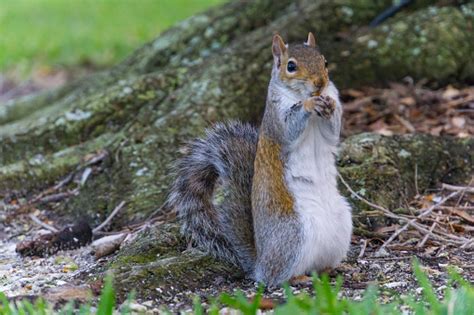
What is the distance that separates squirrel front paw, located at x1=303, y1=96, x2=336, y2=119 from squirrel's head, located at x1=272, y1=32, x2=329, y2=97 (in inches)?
2.0

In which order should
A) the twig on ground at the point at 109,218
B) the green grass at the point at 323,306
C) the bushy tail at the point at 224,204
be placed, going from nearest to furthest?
the green grass at the point at 323,306 → the bushy tail at the point at 224,204 → the twig on ground at the point at 109,218

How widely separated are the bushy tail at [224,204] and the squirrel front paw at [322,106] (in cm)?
42

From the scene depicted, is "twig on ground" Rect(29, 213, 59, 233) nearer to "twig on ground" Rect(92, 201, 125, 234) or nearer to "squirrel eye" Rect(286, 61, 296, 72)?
"twig on ground" Rect(92, 201, 125, 234)

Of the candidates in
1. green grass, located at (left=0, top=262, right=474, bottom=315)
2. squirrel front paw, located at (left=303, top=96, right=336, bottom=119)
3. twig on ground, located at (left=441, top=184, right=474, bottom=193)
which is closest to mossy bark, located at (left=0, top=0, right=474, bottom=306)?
twig on ground, located at (left=441, top=184, right=474, bottom=193)

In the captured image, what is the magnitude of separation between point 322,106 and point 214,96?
170 centimetres

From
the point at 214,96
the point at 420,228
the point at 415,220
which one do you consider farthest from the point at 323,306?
the point at 214,96

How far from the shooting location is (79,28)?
9.67 meters

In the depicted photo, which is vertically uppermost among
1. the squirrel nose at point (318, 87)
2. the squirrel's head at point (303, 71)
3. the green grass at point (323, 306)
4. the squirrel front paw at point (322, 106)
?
Answer: the squirrel's head at point (303, 71)

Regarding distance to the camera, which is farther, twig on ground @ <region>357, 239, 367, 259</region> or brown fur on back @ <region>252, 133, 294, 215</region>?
twig on ground @ <region>357, 239, 367, 259</region>

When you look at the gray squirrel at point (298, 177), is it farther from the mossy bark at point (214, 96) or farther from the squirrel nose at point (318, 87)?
the mossy bark at point (214, 96)

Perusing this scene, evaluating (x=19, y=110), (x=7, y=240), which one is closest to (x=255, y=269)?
(x=7, y=240)

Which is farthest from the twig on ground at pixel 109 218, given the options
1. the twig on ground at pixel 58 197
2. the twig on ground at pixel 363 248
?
the twig on ground at pixel 363 248

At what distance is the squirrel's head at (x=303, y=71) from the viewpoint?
113 inches

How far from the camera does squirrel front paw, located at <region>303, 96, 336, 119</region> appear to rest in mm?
2838
